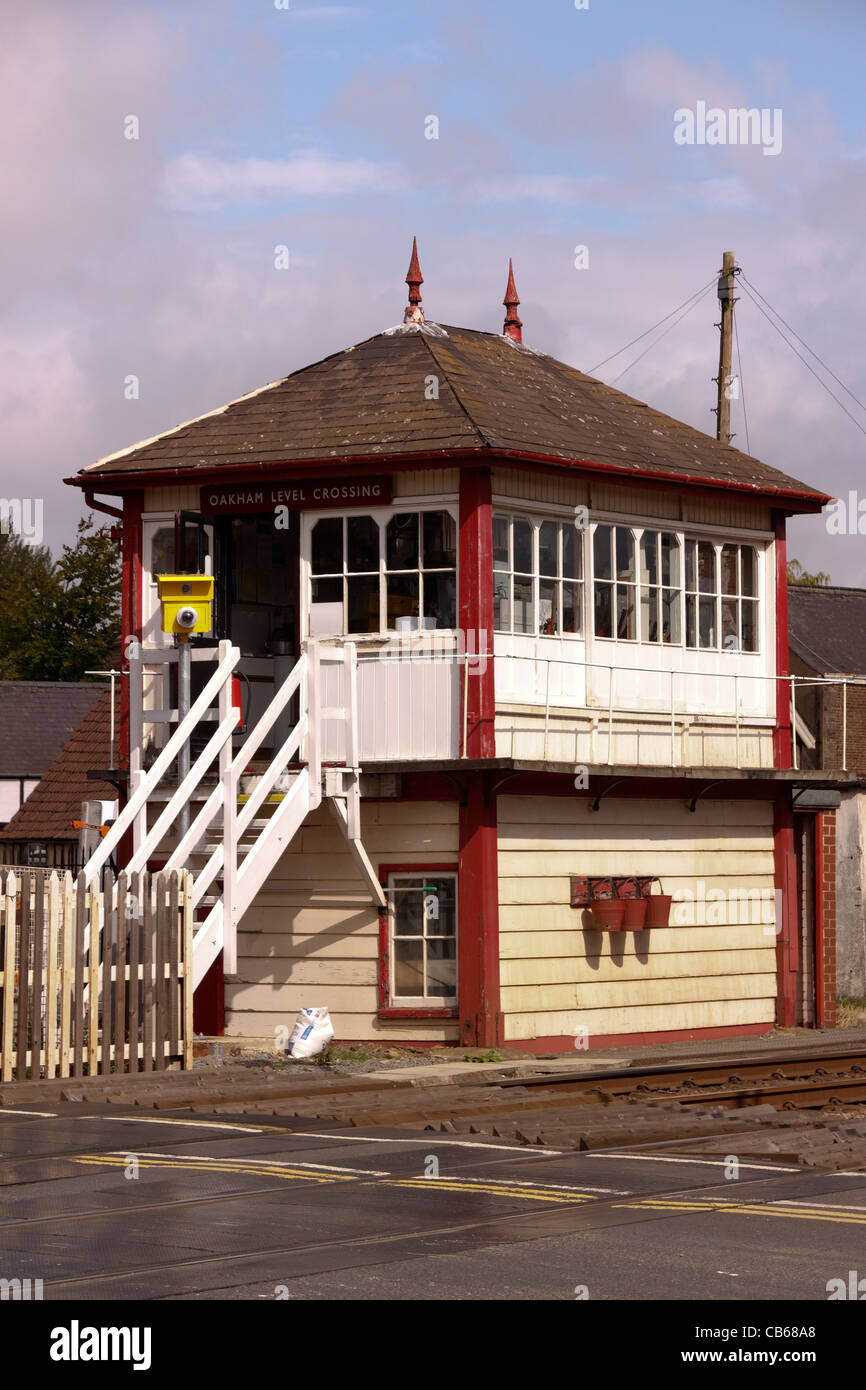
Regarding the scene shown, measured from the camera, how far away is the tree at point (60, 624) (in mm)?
61469

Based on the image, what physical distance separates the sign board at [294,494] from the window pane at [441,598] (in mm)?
Answer: 953

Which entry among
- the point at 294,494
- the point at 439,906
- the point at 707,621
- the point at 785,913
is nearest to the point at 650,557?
the point at 707,621

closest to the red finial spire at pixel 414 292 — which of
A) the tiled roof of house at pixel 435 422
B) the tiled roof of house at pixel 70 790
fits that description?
the tiled roof of house at pixel 435 422

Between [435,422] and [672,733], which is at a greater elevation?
[435,422]

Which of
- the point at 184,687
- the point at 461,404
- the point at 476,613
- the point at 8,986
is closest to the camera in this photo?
the point at 8,986

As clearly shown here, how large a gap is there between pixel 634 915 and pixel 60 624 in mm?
45342

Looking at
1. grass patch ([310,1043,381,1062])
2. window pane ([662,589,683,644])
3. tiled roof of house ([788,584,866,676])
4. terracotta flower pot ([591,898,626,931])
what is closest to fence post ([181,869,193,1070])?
grass patch ([310,1043,381,1062])

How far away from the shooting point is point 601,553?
2086 centimetres

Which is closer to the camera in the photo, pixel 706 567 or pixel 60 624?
pixel 706 567

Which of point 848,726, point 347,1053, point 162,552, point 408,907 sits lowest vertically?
point 347,1053

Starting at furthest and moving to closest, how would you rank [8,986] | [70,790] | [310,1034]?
[70,790] → [310,1034] → [8,986]

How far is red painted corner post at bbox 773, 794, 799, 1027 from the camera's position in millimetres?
22453

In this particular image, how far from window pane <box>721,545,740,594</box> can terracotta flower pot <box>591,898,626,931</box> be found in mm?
4284

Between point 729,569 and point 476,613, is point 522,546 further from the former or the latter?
point 729,569
